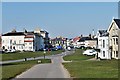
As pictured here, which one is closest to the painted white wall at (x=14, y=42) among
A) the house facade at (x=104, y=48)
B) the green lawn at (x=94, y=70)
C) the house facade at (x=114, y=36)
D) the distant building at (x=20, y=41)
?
the distant building at (x=20, y=41)

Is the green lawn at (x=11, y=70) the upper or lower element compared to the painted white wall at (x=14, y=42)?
lower

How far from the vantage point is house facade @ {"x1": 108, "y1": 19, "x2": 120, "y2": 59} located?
64.8 m

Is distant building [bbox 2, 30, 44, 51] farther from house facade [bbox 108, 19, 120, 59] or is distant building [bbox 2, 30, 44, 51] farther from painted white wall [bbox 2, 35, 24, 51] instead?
house facade [bbox 108, 19, 120, 59]

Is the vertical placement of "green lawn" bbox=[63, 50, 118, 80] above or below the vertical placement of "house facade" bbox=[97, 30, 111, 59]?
below

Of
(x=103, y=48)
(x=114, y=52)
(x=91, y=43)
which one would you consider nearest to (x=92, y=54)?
(x=103, y=48)

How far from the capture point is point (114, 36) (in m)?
65.9

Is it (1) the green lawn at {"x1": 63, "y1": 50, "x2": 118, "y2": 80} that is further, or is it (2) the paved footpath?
(2) the paved footpath

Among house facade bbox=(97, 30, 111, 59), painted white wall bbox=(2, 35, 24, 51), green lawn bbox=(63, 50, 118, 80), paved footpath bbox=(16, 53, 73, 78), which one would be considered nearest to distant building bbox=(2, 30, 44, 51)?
painted white wall bbox=(2, 35, 24, 51)

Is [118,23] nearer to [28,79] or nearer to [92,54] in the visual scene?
[92,54]

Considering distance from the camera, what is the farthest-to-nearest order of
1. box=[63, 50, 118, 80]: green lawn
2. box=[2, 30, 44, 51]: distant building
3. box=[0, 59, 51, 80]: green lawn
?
box=[2, 30, 44, 51]: distant building → box=[0, 59, 51, 80]: green lawn → box=[63, 50, 118, 80]: green lawn

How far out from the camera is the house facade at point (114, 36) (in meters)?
64.8

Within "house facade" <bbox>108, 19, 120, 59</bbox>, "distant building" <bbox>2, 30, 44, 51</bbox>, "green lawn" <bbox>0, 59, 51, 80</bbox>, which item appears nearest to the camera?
"green lawn" <bbox>0, 59, 51, 80</bbox>

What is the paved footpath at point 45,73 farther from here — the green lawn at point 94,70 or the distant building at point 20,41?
the distant building at point 20,41

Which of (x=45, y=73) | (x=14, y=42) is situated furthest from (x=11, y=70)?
(x=14, y=42)
